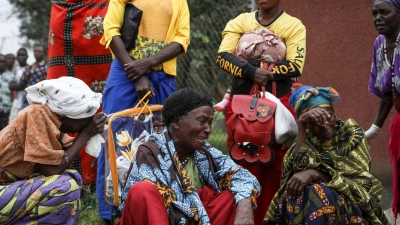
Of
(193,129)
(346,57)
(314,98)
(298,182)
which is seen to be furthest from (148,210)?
(346,57)

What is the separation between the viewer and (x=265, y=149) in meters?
5.74

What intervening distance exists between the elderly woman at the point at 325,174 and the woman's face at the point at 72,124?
56.0 inches

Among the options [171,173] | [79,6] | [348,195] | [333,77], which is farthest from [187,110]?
[333,77]

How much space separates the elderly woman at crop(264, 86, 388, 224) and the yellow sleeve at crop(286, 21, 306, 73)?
0.55 metres

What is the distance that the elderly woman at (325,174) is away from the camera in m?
Result: 4.93

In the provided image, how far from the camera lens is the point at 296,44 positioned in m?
5.92

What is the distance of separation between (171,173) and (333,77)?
342cm

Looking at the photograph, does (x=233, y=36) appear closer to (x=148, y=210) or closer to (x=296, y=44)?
(x=296, y=44)

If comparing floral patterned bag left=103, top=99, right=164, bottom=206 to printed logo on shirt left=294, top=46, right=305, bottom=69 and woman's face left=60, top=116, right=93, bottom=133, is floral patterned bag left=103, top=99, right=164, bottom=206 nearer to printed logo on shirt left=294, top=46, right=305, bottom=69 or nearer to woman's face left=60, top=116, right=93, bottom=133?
woman's face left=60, top=116, right=93, bottom=133

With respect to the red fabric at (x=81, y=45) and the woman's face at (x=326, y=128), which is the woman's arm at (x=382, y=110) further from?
the red fabric at (x=81, y=45)

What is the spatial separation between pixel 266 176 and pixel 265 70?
2.82 ft

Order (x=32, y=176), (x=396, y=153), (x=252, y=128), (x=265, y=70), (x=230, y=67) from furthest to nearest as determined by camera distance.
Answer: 1. (x=230, y=67)
2. (x=265, y=70)
3. (x=252, y=128)
4. (x=396, y=153)
5. (x=32, y=176)

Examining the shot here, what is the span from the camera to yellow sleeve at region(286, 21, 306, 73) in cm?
590

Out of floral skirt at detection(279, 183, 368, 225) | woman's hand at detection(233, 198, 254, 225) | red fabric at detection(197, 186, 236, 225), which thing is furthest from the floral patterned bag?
floral skirt at detection(279, 183, 368, 225)
